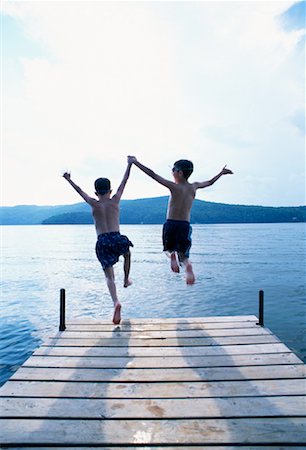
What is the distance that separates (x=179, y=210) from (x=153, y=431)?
4.08 meters

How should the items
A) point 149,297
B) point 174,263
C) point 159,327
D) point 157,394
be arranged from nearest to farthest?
1. point 157,394
2. point 174,263
3. point 159,327
4. point 149,297

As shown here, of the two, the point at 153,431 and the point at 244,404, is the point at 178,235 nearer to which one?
the point at 244,404

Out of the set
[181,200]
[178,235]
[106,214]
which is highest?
[181,200]

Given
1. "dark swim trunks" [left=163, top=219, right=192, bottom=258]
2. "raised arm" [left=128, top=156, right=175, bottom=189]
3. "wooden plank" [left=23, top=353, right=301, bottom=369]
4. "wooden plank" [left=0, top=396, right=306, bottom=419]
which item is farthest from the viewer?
"dark swim trunks" [left=163, top=219, right=192, bottom=258]

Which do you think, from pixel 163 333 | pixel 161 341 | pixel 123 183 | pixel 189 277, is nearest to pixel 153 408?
pixel 161 341

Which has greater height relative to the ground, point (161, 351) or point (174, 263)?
point (174, 263)

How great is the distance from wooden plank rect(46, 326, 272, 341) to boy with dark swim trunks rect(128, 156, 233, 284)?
1208mm

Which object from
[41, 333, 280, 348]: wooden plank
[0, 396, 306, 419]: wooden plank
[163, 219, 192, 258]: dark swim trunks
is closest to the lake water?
[41, 333, 280, 348]: wooden plank

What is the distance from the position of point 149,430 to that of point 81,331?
3.90 m

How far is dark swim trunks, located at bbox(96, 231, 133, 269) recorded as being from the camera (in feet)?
23.4

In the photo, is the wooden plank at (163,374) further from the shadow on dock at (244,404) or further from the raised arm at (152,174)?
the raised arm at (152,174)

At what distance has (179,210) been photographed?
23.1 ft

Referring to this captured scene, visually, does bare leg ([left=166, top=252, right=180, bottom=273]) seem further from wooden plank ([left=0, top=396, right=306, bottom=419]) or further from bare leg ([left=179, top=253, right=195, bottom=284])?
wooden plank ([left=0, top=396, right=306, bottom=419])

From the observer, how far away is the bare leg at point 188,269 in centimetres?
670
